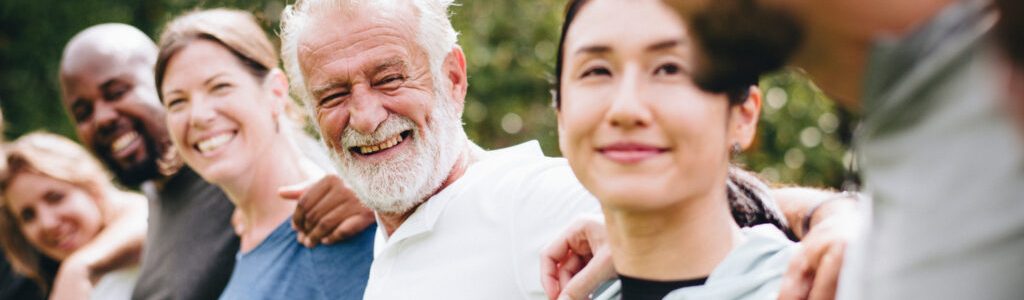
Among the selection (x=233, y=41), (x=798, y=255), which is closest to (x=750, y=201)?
(x=798, y=255)

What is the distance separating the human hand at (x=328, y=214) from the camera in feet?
9.14

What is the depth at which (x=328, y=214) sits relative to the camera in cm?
280

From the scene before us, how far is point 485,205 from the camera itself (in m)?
2.36

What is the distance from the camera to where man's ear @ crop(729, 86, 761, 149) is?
1595 millimetres

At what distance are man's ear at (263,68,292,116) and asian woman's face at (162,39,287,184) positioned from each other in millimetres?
47

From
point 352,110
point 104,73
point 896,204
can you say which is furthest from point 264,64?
point 896,204

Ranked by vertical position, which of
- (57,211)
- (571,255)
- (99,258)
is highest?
(571,255)

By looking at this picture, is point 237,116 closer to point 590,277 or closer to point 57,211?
point 57,211

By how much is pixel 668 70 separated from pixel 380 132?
3.61ft

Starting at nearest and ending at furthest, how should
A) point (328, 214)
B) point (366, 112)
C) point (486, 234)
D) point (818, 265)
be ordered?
point (818, 265), point (486, 234), point (366, 112), point (328, 214)

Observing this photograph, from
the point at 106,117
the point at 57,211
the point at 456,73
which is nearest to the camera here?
the point at 456,73

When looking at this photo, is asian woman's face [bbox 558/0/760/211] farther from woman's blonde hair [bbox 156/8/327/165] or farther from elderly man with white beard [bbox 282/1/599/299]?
woman's blonde hair [bbox 156/8/327/165]

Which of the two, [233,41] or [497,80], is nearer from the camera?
[233,41]

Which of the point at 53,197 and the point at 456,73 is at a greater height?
the point at 456,73
